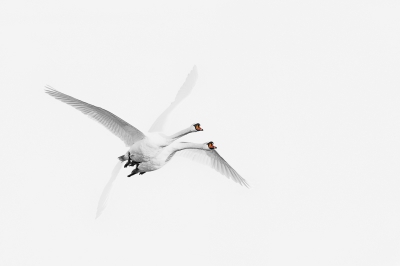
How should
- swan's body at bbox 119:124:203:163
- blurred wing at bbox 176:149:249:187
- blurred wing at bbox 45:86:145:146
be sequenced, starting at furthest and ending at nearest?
blurred wing at bbox 176:149:249:187 → swan's body at bbox 119:124:203:163 → blurred wing at bbox 45:86:145:146

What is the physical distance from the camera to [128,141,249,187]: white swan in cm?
1123

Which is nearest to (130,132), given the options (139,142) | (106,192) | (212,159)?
(139,142)

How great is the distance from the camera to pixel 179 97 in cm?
1255

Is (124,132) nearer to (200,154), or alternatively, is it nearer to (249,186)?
(200,154)

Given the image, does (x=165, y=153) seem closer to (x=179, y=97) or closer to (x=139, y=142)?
(x=139, y=142)

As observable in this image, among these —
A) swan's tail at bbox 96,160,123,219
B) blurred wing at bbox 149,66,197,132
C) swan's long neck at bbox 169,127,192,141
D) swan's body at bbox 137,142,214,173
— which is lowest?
→ swan's tail at bbox 96,160,123,219

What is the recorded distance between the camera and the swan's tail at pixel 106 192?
38.4ft

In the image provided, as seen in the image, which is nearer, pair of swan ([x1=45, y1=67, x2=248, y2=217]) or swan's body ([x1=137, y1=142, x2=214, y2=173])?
pair of swan ([x1=45, y1=67, x2=248, y2=217])

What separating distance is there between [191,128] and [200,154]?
5.14ft

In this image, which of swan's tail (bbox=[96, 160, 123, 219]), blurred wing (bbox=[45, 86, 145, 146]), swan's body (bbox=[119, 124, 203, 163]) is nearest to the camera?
blurred wing (bbox=[45, 86, 145, 146])

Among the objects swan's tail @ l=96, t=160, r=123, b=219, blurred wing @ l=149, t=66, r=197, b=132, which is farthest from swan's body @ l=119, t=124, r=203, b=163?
blurred wing @ l=149, t=66, r=197, b=132

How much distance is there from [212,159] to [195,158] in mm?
289

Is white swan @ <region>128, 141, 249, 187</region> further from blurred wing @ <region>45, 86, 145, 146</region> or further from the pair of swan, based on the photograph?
blurred wing @ <region>45, 86, 145, 146</region>

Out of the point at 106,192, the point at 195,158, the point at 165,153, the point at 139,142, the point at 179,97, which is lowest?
the point at 106,192
